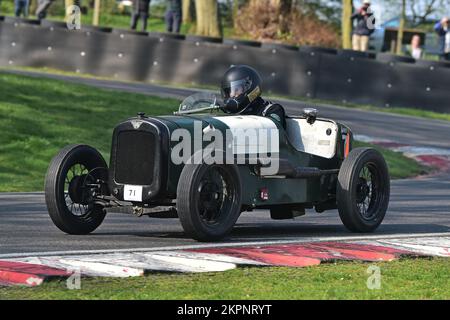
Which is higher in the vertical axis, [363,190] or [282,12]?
[282,12]

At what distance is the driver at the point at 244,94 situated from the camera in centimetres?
1090

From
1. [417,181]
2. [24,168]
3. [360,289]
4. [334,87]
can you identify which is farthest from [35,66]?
[360,289]

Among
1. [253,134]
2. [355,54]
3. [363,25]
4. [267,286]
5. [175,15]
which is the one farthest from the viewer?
[175,15]

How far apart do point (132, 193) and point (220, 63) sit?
17796 millimetres

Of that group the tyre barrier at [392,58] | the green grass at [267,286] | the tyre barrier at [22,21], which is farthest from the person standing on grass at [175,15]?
the green grass at [267,286]

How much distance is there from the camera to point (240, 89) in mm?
10906

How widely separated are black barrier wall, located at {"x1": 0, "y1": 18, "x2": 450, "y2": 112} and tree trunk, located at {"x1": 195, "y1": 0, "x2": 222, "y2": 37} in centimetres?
747

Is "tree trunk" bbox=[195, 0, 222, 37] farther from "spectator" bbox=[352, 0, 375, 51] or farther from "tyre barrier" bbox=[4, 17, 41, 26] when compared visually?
"tyre barrier" bbox=[4, 17, 41, 26]

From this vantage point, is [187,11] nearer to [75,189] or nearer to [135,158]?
[75,189]

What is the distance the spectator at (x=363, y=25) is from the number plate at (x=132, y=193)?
827 inches

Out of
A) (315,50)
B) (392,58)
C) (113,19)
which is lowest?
(392,58)

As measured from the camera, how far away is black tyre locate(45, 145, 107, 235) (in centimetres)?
1017

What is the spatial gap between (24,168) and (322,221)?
6342 mm

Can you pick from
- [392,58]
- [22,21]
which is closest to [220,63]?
[392,58]
